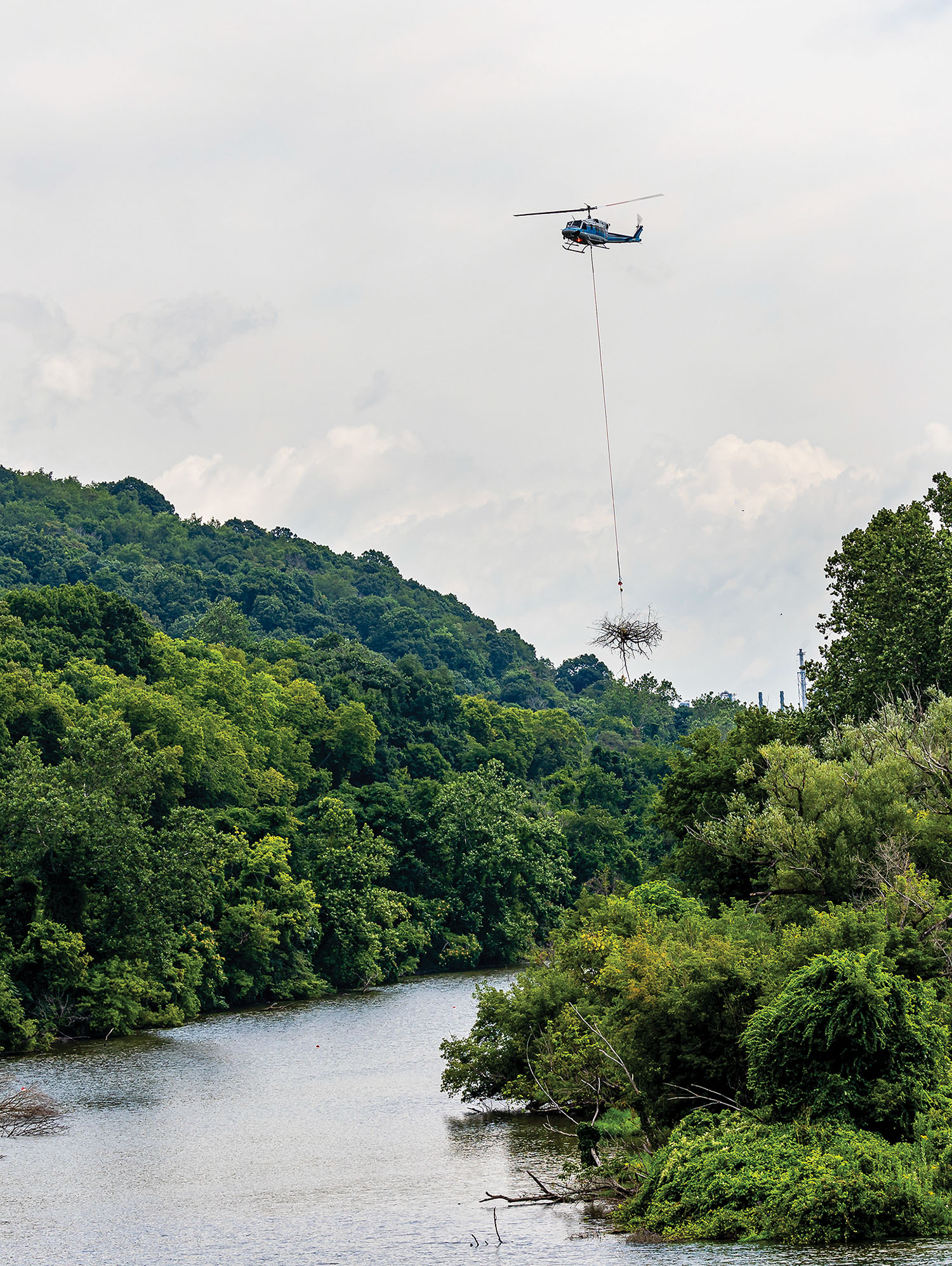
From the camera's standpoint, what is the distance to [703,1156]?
80.8ft

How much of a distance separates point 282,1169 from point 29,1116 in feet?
27.4

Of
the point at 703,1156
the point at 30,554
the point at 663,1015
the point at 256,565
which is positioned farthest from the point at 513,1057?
the point at 256,565

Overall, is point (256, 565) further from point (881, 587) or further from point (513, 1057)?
point (513, 1057)

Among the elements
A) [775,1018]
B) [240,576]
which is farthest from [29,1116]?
[240,576]

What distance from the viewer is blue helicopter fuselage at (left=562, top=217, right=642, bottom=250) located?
1330 inches

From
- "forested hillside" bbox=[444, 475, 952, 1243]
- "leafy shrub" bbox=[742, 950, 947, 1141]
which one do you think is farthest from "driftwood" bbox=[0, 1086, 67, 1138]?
Answer: "leafy shrub" bbox=[742, 950, 947, 1141]

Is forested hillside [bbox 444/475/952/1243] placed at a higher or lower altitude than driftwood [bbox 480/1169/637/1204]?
higher

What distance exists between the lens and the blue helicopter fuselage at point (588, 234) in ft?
111

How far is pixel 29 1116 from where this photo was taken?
36.2 meters

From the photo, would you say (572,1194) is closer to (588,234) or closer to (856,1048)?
(856,1048)

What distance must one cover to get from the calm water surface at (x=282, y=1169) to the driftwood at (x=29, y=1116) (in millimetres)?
482

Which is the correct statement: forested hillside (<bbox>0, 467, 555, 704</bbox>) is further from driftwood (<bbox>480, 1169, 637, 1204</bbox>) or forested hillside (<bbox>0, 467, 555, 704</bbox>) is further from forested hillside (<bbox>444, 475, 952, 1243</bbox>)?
driftwood (<bbox>480, 1169, 637, 1204</bbox>)

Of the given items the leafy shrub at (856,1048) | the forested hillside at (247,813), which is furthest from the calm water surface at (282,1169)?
the forested hillside at (247,813)

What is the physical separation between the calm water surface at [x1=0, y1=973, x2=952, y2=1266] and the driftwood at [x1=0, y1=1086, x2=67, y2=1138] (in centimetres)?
48
